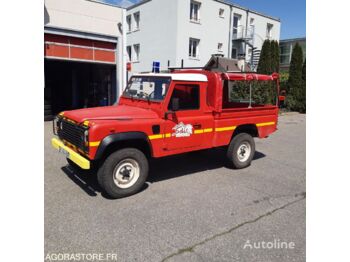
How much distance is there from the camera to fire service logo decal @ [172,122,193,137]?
5477mm

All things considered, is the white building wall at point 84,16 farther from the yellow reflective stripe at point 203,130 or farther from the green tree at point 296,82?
the green tree at point 296,82

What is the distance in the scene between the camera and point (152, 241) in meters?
3.66

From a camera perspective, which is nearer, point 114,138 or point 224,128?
point 114,138

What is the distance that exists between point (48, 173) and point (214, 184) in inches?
133

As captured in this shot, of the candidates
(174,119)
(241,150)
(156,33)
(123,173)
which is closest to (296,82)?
(156,33)

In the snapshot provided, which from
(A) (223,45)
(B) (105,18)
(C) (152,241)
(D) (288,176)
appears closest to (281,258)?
(C) (152,241)

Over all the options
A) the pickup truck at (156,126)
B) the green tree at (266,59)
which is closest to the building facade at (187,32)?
the green tree at (266,59)

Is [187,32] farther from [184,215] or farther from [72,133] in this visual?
[184,215]

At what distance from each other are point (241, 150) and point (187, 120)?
198 centimetres

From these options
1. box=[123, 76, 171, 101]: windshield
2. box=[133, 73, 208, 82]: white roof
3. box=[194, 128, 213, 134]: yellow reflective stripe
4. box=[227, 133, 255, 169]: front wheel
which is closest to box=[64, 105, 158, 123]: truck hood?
box=[123, 76, 171, 101]: windshield

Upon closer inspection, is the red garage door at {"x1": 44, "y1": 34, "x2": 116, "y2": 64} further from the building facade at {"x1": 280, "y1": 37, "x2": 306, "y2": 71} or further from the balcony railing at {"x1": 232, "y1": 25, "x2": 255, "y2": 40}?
the building facade at {"x1": 280, "y1": 37, "x2": 306, "y2": 71}

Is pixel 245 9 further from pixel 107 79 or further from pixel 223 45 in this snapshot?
pixel 107 79

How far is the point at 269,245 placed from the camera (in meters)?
3.71

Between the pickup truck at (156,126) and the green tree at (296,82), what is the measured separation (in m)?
16.5
